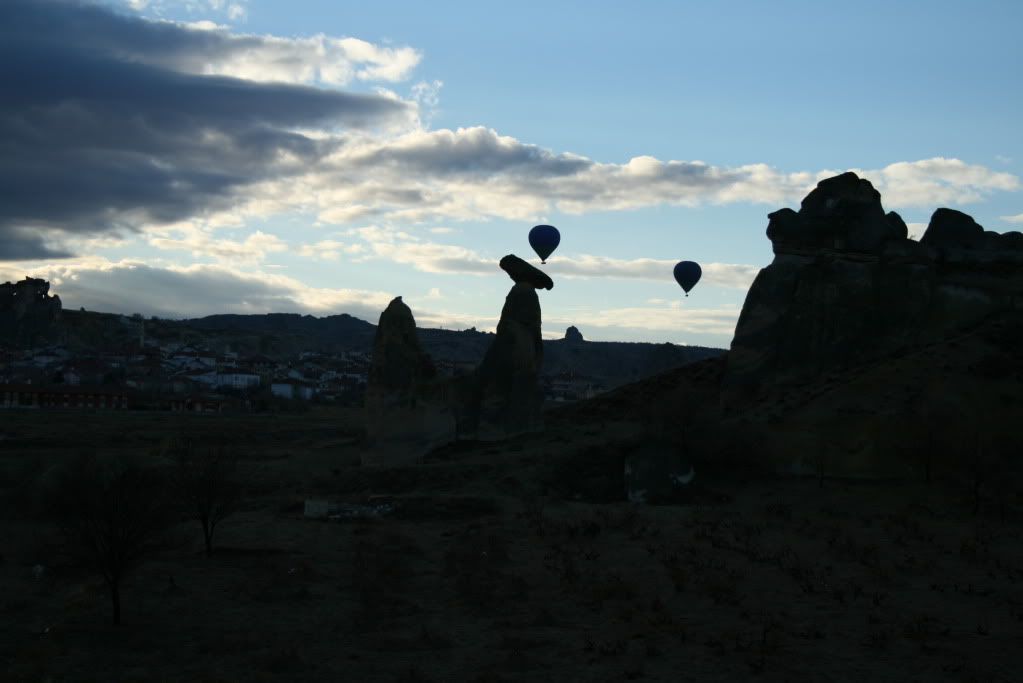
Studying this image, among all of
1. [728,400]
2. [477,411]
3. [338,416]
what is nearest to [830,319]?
[728,400]

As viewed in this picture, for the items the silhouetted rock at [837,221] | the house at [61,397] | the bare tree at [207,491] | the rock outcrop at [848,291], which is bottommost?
the house at [61,397]

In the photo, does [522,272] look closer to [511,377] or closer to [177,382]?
[511,377]

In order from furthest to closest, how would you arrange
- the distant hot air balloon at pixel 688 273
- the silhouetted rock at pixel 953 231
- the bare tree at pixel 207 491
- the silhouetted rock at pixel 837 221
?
the distant hot air balloon at pixel 688 273
the silhouetted rock at pixel 953 231
the silhouetted rock at pixel 837 221
the bare tree at pixel 207 491

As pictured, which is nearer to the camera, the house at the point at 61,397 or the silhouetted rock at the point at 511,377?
the silhouetted rock at the point at 511,377

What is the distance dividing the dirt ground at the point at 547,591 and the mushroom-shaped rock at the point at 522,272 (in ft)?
33.3

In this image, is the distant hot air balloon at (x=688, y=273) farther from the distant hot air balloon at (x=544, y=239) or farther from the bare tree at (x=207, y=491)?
the bare tree at (x=207, y=491)

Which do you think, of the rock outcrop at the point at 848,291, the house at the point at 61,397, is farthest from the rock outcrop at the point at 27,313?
the rock outcrop at the point at 848,291

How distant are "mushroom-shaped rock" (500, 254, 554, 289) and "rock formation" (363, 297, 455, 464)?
531 cm

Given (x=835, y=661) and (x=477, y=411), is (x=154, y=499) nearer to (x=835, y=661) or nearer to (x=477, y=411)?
(x=835, y=661)

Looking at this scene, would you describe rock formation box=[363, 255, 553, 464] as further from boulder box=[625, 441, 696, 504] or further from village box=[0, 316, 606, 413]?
village box=[0, 316, 606, 413]

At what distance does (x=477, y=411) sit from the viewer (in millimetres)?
40281

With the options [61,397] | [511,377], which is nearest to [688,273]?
[511,377]

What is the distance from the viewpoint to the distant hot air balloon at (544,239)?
161ft

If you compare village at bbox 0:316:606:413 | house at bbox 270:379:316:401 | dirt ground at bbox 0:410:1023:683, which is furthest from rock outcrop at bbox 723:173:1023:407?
house at bbox 270:379:316:401
